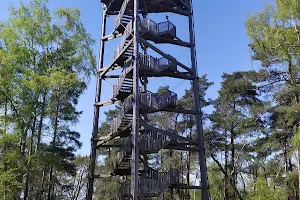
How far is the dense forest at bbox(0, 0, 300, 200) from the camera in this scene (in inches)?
468

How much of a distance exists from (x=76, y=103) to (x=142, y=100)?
7246mm

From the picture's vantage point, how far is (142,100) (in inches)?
500

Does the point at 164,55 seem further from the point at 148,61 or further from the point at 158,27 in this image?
the point at 158,27

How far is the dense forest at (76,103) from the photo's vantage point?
11883 mm

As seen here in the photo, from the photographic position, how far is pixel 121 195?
12.2 m

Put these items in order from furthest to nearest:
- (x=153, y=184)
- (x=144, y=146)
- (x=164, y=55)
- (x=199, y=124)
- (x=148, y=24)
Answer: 1. (x=148, y=24)
2. (x=199, y=124)
3. (x=164, y=55)
4. (x=144, y=146)
5. (x=153, y=184)

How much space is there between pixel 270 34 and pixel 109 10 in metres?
8.64

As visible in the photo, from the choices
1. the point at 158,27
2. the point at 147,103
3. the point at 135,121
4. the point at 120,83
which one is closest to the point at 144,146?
the point at 135,121

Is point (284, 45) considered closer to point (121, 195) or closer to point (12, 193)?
point (121, 195)

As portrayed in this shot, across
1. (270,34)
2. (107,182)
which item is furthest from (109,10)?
(107,182)

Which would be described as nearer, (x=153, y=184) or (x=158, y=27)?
(x=153, y=184)

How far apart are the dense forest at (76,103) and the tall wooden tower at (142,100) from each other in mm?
1446

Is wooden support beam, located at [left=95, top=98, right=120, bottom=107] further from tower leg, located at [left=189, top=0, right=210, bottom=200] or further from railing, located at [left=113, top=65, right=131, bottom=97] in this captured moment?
tower leg, located at [left=189, top=0, right=210, bottom=200]

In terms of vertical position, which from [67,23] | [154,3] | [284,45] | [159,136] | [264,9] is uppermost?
[154,3]
